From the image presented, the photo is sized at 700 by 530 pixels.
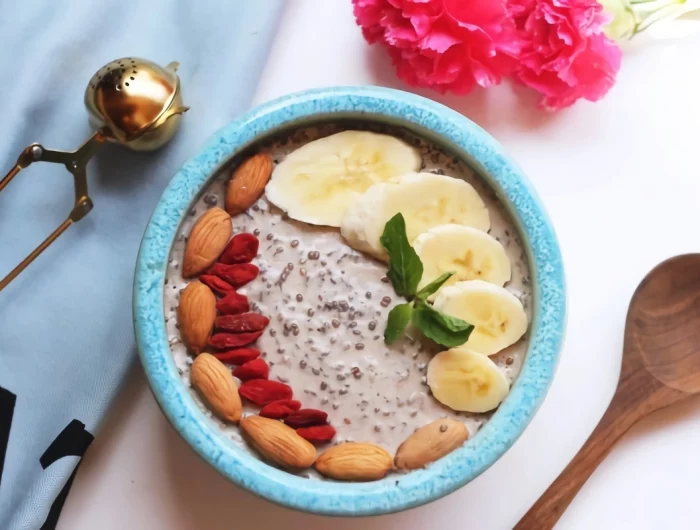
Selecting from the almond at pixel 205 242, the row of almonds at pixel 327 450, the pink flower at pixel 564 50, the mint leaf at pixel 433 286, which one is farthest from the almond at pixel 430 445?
the pink flower at pixel 564 50

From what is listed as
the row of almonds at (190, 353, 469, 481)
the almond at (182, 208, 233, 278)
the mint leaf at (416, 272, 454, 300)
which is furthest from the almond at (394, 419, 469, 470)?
the almond at (182, 208, 233, 278)

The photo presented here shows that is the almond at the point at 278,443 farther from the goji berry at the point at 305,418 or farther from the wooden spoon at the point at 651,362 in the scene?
the wooden spoon at the point at 651,362

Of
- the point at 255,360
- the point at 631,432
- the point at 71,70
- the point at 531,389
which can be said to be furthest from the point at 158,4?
the point at 631,432

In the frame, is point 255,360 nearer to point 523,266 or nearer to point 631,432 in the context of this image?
point 523,266

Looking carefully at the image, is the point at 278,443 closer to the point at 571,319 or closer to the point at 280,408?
the point at 280,408

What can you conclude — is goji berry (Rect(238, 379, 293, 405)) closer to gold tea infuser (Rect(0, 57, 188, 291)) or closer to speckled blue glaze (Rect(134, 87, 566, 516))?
speckled blue glaze (Rect(134, 87, 566, 516))

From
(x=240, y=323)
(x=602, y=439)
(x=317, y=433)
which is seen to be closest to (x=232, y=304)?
(x=240, y=323)

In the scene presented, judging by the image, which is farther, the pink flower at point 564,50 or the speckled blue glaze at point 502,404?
the pink flower at point 564,50
